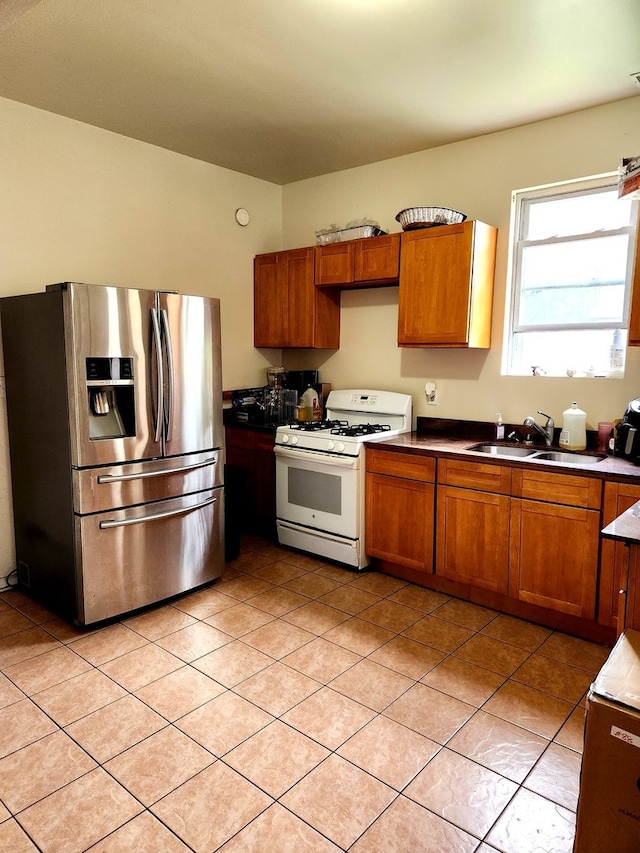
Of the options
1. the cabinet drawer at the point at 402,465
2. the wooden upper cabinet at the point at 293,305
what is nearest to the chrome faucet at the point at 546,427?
the cabinet drawer at the point at 402,465

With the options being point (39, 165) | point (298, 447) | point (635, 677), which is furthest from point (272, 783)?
point (39, 165)

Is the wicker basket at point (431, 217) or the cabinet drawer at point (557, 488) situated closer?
the cabinet drawer at point (557, 488)

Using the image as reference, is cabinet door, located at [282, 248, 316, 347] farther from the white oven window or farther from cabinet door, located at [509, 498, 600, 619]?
cabinet door, located at [509, 498, 600, 619]

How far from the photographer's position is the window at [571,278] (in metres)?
3.21

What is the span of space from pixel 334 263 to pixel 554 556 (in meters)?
2.48

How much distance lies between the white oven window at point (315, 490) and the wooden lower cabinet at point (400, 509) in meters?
0.21

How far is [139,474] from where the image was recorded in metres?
2.95

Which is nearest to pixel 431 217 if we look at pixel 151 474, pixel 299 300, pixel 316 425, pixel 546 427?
pixel 299 300

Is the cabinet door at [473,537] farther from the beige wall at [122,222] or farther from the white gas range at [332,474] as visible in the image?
the beige wall at [122,222]

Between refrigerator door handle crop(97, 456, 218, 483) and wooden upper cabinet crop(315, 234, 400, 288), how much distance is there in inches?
64.9

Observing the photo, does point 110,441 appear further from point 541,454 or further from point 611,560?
point 611,560

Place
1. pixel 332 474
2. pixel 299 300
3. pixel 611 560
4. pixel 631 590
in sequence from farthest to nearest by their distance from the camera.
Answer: pixel 299 300 < pixel 332 474 < pixel 611 560 < pixel 631 590

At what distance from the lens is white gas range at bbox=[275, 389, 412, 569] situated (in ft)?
11.7

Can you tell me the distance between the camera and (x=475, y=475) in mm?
3061
